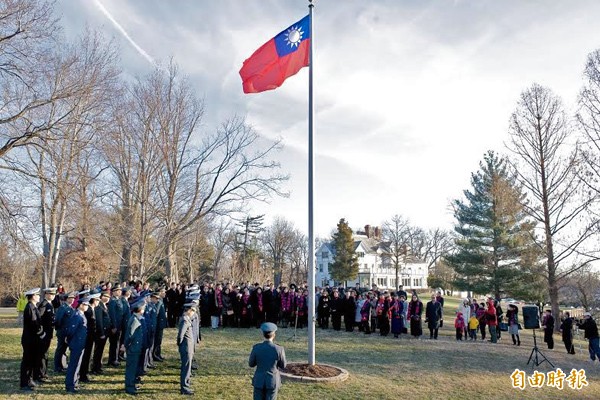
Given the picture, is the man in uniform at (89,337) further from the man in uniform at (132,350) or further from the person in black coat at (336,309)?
the person in black coat at (336,309)

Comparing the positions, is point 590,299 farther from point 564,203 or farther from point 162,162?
point 162,162

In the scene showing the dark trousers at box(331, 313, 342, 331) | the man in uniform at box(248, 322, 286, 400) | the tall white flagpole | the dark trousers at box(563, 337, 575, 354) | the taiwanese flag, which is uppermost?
the taiwanese flag

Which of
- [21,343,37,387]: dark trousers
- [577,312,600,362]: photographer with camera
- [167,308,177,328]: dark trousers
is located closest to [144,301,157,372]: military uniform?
[21,343,37,387]: dark trousers

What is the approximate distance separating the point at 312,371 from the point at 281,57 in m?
7.95

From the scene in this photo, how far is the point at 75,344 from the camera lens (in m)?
8.94

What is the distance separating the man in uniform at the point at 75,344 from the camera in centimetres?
882

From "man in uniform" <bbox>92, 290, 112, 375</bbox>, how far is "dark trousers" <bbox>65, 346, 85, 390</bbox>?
1118 millimetres

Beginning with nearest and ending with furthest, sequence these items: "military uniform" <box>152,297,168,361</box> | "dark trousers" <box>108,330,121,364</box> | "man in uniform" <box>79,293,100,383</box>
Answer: "man in uniform" <box>79,293,100,383</box>, "dark trousers" <box>108,330,121,364</box>, "military uniform" <box>152,297,168,361</box>

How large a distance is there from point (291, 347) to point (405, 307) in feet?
21.1

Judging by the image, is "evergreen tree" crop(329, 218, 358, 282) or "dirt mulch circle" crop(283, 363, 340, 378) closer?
"dirt mulch circle" crop(283, 363, 340, 378)

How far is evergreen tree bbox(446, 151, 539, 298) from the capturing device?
2956 cm

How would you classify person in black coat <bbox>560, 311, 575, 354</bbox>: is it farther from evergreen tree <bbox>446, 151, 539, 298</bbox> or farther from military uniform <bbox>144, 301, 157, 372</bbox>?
military uniform <bbox>144, 301, 157, 372</bbox>

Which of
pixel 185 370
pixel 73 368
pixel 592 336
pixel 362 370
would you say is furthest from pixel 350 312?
pixel 73 368

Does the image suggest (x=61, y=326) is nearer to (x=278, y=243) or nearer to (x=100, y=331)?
(x=100, y=331)
